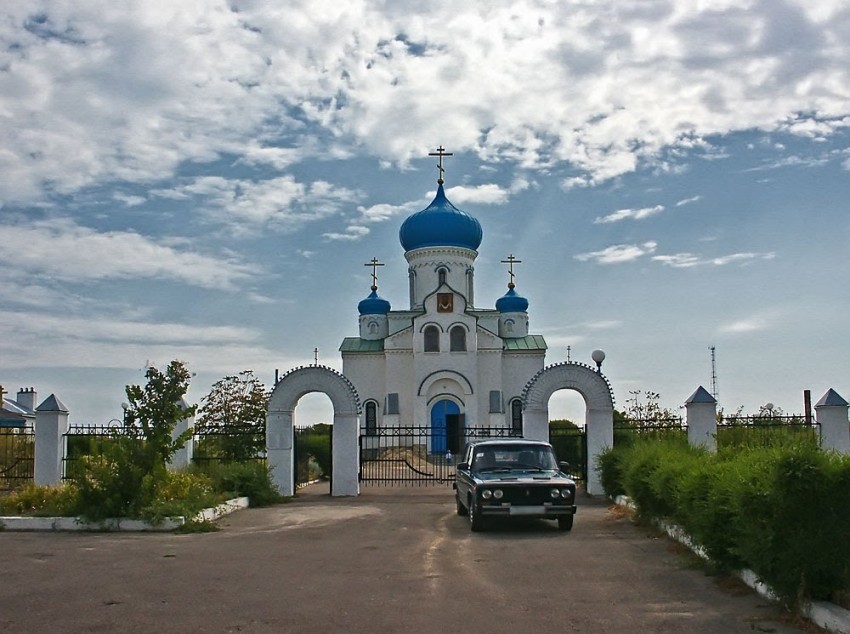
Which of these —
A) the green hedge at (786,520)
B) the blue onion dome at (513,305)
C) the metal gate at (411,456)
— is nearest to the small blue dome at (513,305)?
the blue onion dome at (513,305)

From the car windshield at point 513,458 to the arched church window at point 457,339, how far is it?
25.0 metres

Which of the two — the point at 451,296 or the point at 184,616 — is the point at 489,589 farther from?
the point at 451,296

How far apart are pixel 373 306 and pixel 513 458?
Result: 30.3 m

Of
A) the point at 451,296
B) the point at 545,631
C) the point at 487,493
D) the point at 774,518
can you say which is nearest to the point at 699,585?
the point at 774,518

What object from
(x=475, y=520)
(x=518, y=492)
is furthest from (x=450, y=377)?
(x=518, y=492)

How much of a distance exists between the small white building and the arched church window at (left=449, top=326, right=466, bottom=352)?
0.15ft

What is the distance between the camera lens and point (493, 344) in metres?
40.6

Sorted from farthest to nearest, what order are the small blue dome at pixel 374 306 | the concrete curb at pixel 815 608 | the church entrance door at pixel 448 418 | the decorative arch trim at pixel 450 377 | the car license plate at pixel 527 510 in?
1. the small blue dome at pixel 374 306
2. the decorative arch trim at pixel 450 377
3. the church entrance door at pixel 448 418
4. the car license plate at pixel 527 510
5. the concrete curb at pixel 815 608

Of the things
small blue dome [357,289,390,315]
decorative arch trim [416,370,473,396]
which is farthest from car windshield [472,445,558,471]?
A: small blue dome [357,289,390,315]

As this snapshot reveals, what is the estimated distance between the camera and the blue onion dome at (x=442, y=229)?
140ft

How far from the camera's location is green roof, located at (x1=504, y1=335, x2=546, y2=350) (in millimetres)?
41188

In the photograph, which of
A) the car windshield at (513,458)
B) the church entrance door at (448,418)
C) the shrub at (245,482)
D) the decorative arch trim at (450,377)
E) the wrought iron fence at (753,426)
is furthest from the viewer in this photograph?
the decorative arch trim at (450,377)

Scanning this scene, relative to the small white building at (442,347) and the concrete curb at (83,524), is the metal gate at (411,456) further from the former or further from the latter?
the concrete curb at (83,524)

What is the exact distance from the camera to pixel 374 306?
146 ft
